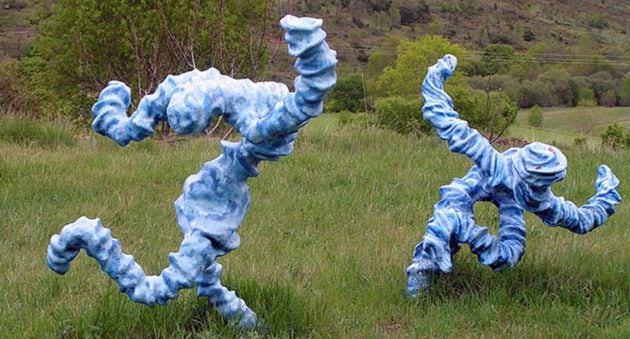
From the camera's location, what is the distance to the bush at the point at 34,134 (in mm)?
8594

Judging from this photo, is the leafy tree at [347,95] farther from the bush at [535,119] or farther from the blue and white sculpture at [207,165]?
the blue and white sculpture at [207,165]

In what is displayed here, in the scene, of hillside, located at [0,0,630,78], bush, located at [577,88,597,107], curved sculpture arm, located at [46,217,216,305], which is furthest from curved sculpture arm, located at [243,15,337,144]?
hillside, located at [0,0,630,78]

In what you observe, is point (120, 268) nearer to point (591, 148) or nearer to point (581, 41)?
point (591, 148)

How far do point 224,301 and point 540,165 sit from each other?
1556mm

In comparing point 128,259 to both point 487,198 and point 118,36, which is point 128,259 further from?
point 118,36

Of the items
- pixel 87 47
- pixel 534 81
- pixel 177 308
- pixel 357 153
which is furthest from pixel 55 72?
pixel 534 81

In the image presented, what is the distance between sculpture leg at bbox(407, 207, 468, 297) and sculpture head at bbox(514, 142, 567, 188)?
420 millimetres

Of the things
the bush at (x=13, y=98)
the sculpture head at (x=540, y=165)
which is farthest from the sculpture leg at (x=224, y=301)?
the bush at (x=13, y=98)

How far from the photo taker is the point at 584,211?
4109mm

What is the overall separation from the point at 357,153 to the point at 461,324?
462cm

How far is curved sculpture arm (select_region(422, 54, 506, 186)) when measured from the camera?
385cm

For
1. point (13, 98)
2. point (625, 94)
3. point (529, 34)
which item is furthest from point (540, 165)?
point (529, 34)

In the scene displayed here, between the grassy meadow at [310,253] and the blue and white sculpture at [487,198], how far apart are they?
21 centimetres

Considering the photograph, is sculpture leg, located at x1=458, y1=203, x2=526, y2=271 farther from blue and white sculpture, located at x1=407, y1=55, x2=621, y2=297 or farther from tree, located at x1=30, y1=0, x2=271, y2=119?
tree, located at x1=30, y1=0, x2=271, y2=119
